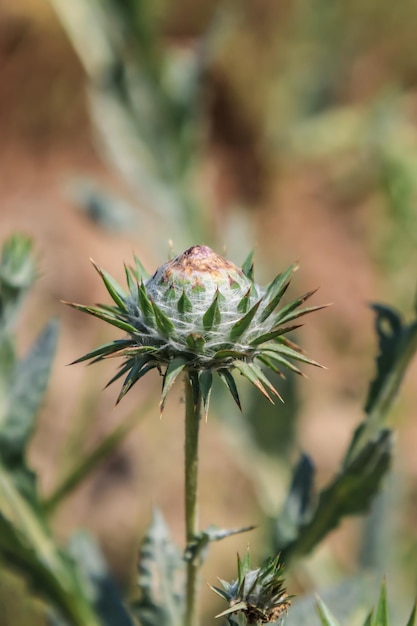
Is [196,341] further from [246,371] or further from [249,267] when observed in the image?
[249,267]

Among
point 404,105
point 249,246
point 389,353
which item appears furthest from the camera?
point 404,105

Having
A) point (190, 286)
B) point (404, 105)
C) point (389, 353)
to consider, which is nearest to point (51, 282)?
point (404, 105)

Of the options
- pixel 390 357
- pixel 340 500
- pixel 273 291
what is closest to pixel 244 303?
pixel 273 291

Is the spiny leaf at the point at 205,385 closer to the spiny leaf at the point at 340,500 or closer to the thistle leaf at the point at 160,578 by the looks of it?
the thistle leaf at the point at 160,578

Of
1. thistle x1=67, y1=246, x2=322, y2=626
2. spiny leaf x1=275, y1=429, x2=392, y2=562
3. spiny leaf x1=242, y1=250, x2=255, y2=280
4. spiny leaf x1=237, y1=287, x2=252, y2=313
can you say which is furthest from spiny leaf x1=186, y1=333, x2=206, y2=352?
spiny leaf x1=275, y1=429, x2=392, y2=562

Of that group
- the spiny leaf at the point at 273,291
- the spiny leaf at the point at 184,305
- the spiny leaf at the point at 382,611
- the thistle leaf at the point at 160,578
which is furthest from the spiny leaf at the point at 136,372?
the thistle leaf at the point at 160,578

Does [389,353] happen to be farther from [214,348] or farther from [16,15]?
[16,15]

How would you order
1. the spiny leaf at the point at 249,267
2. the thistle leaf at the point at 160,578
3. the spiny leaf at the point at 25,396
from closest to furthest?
the spiny leaf at the point at 249,267, the thistle leaf at the point at 160,578, the spiny leaf at the point at 25,396
